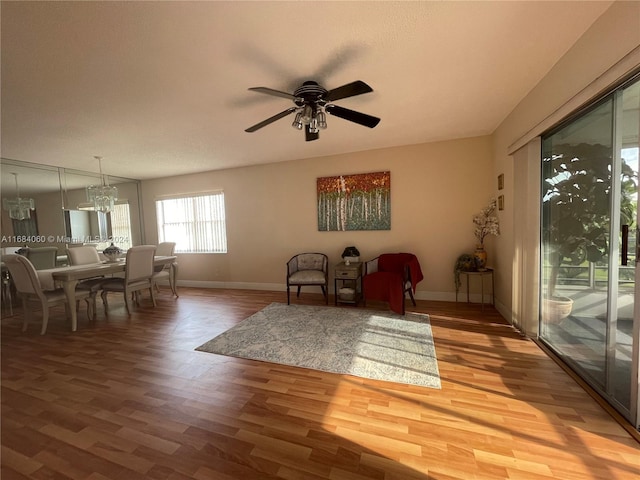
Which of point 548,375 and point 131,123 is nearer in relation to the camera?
point 548,375

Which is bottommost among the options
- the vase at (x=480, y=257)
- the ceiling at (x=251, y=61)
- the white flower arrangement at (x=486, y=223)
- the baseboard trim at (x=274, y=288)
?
the baseboard trim at (x=274, y=288)

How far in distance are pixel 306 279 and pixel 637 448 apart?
10.4ft

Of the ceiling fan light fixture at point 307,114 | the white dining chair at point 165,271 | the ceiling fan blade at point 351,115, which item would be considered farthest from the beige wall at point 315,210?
the ceiling fan light fixture at point 307,114

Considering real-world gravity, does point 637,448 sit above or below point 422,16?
below

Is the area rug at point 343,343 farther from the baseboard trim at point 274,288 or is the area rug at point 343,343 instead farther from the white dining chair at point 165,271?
the white dining chair at point 165,271

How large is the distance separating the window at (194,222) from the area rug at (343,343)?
256cm

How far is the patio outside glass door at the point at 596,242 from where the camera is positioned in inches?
58.3

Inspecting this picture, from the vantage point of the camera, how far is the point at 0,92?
6.69 feet

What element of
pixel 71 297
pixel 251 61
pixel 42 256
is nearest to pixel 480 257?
pixel 251 61

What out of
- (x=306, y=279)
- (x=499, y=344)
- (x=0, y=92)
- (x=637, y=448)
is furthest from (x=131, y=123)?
(x=637, y=448)

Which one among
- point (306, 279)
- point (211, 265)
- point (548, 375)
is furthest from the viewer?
point (211, 265)

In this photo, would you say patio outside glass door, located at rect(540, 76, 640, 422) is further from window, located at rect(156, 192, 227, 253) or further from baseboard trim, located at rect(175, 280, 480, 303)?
window, located at rect(156, 192, 227, 253)

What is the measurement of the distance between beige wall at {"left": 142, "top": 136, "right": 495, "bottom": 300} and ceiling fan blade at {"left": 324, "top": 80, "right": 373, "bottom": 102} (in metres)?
2.35

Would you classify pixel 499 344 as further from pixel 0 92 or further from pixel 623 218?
pixel 0 92
